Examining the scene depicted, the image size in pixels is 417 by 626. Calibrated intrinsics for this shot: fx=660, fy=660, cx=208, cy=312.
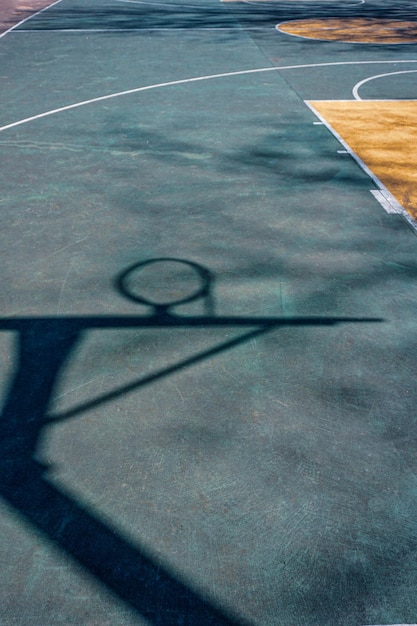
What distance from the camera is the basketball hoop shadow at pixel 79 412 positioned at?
416 cm

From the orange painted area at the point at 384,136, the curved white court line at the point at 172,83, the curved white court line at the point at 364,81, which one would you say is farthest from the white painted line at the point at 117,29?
the orange painted area at the point at 384,136

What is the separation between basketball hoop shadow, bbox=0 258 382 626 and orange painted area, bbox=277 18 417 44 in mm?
19871

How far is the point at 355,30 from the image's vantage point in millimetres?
26547

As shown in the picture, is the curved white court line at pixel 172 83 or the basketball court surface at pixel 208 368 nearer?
the basketball court surface at pixel 208 368

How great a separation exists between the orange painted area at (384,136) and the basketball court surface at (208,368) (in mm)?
72

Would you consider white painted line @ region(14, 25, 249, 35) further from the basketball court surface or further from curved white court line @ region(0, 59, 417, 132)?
the basketball court surface

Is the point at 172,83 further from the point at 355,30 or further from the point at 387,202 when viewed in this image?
the point at 355,30

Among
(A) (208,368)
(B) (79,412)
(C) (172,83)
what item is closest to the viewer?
(B) (79,412)

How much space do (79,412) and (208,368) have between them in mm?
1313

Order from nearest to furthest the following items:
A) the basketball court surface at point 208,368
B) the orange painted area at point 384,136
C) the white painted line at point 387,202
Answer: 1. the basketball court surface at point 208,368
2. the white painted line at point 387,202
3. the orange painted area at point 384,136

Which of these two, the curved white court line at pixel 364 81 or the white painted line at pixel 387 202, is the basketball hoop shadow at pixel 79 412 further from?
the curved white court line at pixel 364 81

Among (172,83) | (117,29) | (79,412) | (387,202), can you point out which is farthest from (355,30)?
(79,412)

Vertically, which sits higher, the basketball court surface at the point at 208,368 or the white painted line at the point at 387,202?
the basketball court surface at the point at 208,368

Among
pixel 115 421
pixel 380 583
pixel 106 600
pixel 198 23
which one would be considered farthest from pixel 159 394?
pixel 198 23
